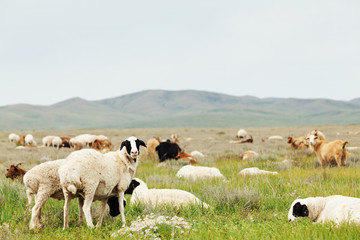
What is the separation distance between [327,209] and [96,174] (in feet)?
12.6

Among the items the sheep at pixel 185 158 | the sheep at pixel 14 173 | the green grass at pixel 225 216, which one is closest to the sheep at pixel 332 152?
the green grass at pixel 225 216

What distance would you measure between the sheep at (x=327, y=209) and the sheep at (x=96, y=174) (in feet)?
9.27

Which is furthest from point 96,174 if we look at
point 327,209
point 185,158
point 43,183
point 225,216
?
point 185,158

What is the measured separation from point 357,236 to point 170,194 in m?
3.49

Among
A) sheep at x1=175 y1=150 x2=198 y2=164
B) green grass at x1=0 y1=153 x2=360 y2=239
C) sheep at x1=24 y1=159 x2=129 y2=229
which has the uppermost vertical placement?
sheep at x1=24 y1=159 x2=129 y2=229

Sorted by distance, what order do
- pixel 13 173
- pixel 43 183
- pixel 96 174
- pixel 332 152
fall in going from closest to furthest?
pixel 96 174
pixel 43 183
pixel 13 173
pixel 332 152

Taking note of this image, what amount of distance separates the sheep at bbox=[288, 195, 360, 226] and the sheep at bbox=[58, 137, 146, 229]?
2825 millimetres

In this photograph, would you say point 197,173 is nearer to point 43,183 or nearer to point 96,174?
point 96,174

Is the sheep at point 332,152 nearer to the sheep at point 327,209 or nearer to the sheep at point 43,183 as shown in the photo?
the sheep at point 327,209

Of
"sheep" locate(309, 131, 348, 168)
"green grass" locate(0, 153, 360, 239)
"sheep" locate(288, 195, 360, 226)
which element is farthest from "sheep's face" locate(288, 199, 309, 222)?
"sheep" locate(309, 131, 348, 168)

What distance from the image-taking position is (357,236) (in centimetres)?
347

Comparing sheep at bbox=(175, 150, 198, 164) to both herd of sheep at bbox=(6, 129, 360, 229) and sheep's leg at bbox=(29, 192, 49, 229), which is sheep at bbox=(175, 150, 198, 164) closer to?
herd of sheep at bbox=(6, 129, 360, 229)

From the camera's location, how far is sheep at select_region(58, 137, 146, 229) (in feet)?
14.5

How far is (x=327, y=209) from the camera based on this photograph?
501 centimetres
